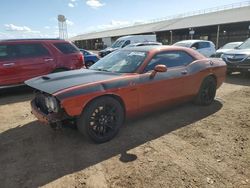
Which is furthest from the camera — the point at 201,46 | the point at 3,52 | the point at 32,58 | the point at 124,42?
the point at 124,42

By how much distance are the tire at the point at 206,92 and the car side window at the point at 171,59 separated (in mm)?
733

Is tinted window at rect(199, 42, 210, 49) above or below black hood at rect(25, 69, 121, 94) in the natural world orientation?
above

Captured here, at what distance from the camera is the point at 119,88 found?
4094mm

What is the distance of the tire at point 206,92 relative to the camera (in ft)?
18.9

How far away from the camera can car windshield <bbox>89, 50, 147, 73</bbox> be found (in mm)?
4602

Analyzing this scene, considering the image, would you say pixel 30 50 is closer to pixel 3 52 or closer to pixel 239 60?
pixel 3 52

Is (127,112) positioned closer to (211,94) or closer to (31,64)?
(211,94)

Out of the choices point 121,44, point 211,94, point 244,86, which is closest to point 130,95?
point 211,94

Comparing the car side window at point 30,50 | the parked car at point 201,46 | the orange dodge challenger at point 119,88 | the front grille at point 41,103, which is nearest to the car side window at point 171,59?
the orange dodge challenger at point 119,88

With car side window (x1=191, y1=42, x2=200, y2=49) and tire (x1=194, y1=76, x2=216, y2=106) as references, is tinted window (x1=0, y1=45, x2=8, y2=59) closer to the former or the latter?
tire (x1=194, y1=76, x2=216, y2=106)

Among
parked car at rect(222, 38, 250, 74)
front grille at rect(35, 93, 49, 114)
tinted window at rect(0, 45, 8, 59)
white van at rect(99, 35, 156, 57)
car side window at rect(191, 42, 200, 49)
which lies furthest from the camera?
white van at rect(99, 35, 156, 57)

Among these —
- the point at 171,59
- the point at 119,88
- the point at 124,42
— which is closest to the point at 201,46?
the point at 124,42

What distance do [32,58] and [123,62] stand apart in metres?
4.27

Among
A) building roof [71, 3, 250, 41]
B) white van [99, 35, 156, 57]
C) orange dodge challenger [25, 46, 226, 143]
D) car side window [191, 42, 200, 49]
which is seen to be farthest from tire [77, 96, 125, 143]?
building roof [71, 3, 250, 41]
